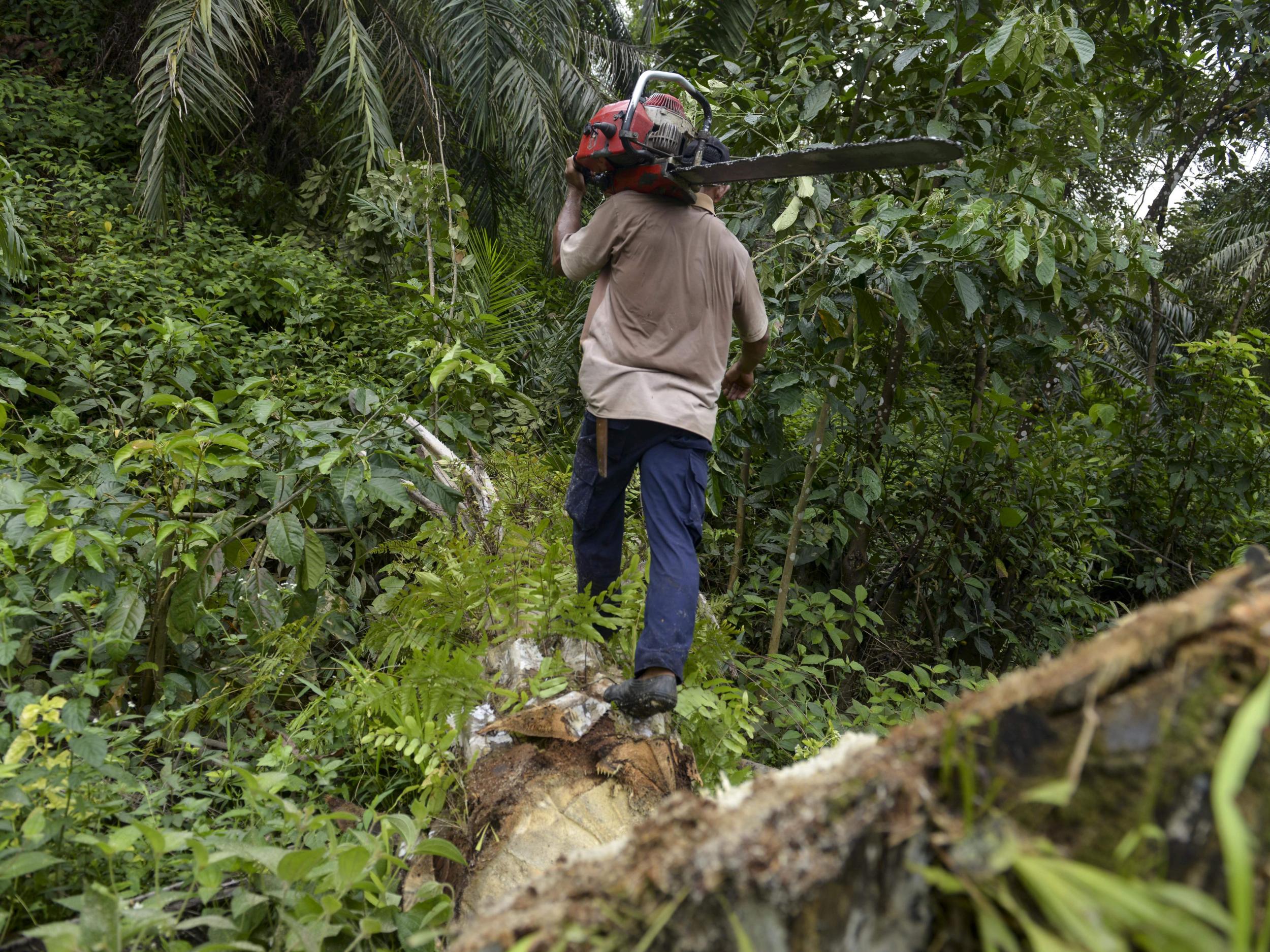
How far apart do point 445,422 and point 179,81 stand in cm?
480

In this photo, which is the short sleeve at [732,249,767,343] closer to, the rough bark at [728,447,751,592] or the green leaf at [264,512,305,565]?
the rough bark at [728,447,751,592]

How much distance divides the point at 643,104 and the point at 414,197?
10.1 ft

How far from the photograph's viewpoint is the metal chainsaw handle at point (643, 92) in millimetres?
2414

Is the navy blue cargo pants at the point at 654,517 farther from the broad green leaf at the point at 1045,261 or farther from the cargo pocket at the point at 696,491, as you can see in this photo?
the broad green leaf at the point at 1045,261

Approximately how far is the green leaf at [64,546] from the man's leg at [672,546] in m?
1.48

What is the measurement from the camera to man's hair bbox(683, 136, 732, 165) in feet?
8.16

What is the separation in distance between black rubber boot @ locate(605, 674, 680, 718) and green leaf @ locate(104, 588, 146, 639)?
1308 millimetres

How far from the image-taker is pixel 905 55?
3398 millimetres

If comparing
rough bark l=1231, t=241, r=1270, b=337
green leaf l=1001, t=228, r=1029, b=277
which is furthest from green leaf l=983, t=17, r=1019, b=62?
rough bark l=1231, t=241, r=1270, b=337

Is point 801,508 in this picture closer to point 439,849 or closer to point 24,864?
point 439,849

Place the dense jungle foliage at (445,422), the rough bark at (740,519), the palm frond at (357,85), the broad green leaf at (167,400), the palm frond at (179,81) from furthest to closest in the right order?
the palm frond at (357,85)
the palm frond at (179,81)
the rough bark at (740,519)
the broad green leaf at (167,400)
the dense jungle foliage at (445,422)

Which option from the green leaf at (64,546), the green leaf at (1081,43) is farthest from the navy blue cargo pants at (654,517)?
the green leaf at (1081,43)

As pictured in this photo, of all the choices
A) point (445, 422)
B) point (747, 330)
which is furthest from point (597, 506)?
point (445, 422)

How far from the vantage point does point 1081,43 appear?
3047 millimetres
